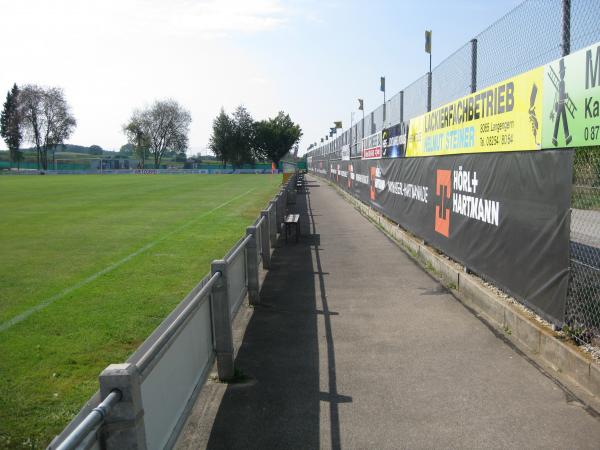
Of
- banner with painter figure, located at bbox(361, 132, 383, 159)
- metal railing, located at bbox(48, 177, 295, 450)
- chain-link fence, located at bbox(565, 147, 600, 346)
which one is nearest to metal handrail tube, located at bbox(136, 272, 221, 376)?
metal railing, located at bbox(48, 177, 295, 450)

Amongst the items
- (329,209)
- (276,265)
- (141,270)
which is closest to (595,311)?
(276,265)

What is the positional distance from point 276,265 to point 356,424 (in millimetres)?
6914

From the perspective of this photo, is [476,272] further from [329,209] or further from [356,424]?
[329,209]

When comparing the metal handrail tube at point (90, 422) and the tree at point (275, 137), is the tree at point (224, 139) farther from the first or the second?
the metal handrail tube at point (90, 422)

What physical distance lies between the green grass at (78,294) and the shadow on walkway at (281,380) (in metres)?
1.29

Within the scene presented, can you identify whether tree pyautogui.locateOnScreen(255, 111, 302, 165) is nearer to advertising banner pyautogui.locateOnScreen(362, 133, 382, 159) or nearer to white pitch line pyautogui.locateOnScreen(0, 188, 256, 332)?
advertising banner pyautogui.locateOnScreen(362, 133, 382, 159)

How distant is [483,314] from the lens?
23.8 ft

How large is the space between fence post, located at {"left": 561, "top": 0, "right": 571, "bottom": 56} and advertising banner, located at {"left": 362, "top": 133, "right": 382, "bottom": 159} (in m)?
13.7

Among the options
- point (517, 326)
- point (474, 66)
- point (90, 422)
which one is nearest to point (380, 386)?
point (517, 326)

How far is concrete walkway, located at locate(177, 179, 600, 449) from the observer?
4.10 m

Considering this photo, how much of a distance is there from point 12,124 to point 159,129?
102ft

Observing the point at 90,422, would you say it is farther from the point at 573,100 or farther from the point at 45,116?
the point at 45,116

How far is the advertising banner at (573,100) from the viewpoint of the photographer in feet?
16.6

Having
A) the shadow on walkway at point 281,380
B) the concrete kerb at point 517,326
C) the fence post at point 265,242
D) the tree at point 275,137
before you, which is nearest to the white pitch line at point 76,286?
the fence post at point 265,242
